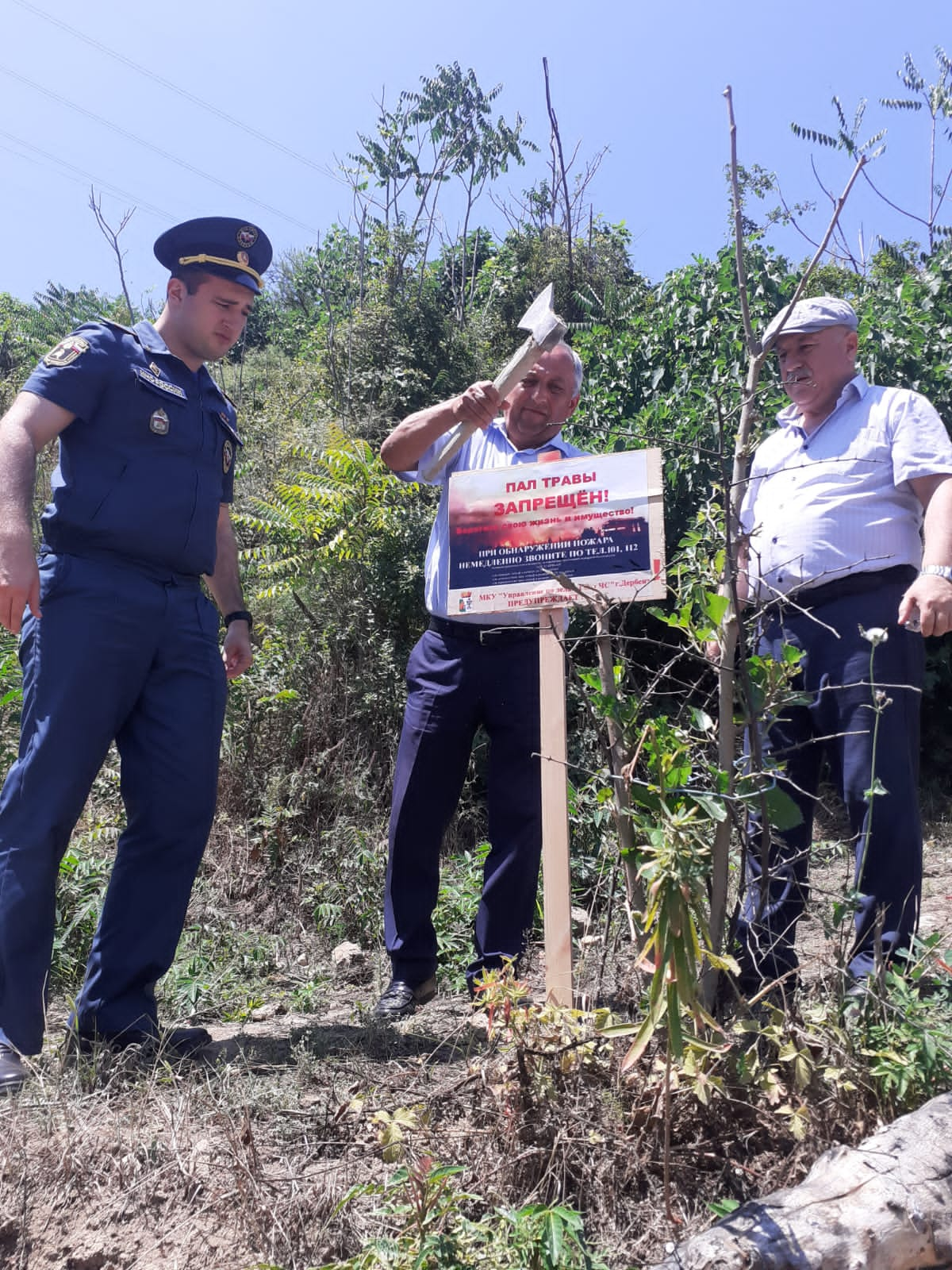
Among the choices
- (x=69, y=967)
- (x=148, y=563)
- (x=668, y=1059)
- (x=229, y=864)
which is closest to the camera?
(x=668, y=1059)

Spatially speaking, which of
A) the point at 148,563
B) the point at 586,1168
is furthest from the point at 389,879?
the point at 586,1168

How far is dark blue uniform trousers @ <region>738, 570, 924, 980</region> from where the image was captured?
9.55 ft

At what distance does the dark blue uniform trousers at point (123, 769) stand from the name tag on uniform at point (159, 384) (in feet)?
1.78

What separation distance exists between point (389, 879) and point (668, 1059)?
157 centimetres

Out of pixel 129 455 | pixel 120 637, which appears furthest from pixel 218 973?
pixel 129 455

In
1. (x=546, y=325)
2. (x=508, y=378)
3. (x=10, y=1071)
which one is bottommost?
(x=10, y=1071)

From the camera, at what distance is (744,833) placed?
7.60 ft

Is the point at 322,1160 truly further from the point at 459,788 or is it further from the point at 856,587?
the point at 856,587

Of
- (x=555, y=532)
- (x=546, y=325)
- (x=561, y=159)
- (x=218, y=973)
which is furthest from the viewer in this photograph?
(x=561, y=159)

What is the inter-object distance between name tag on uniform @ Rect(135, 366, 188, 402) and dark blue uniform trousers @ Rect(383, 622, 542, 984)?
3.51ft

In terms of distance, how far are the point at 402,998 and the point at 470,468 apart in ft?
5.60

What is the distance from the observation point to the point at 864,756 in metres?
2.96

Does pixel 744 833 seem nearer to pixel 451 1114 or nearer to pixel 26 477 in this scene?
pixel 451 1114

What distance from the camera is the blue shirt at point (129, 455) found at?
296 cm
